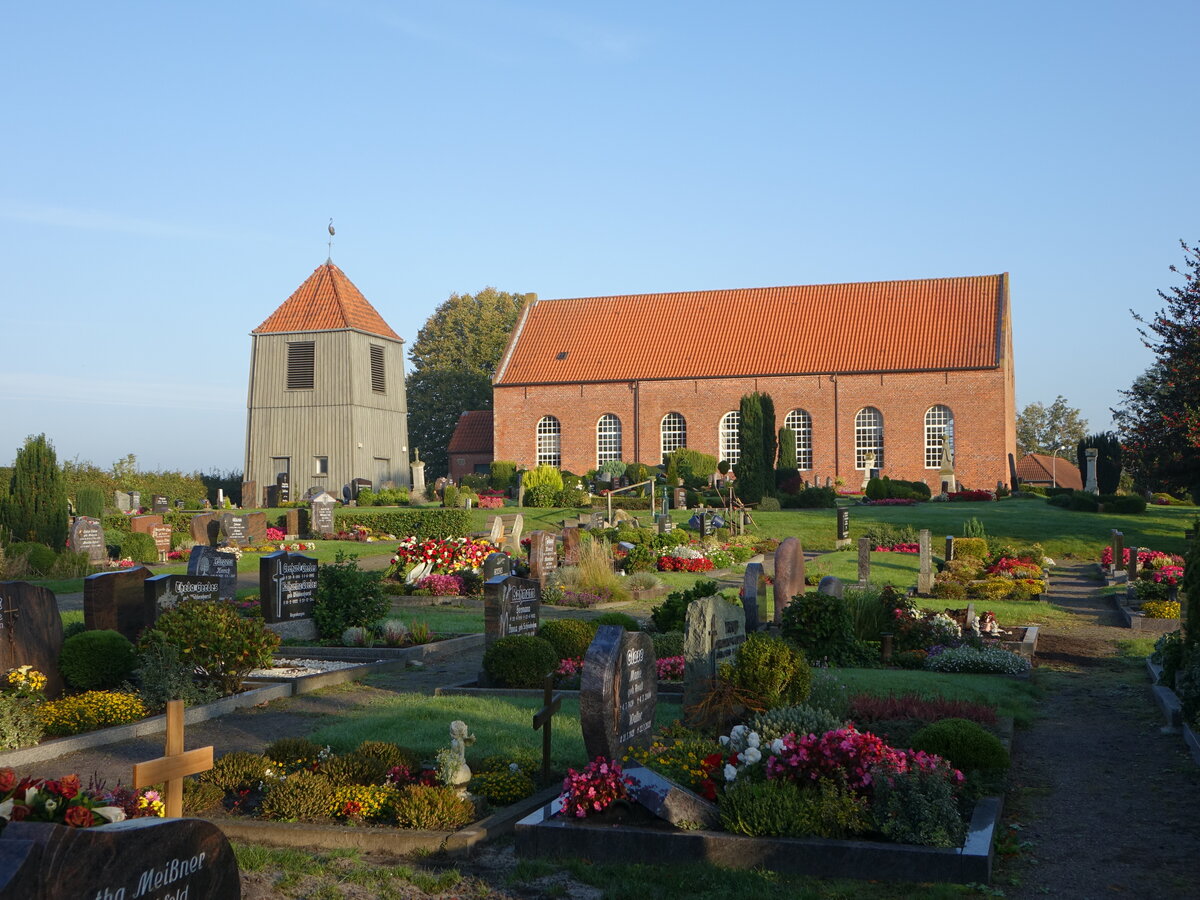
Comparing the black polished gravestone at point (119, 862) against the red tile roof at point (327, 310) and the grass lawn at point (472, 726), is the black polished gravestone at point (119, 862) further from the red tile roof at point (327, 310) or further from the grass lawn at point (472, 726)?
the red tile roof at point (327, 310)

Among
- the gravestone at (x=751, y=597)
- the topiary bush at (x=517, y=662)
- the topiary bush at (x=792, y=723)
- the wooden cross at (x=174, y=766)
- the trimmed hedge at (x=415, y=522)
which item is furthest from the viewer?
the trimmed hedge at (x=415, y=522)

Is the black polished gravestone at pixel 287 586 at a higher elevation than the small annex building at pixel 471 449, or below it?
below

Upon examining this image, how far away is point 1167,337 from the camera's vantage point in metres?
26.2

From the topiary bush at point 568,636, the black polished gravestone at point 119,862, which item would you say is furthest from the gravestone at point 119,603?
the black polished gravestone at point 119,862

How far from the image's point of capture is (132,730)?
31.3ft

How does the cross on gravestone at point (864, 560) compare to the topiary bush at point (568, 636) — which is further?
the cross on gravestone at point (864, 560)

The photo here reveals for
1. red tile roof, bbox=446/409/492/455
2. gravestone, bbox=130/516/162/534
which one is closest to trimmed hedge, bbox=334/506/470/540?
gravestone, bbox=130/516/162/534

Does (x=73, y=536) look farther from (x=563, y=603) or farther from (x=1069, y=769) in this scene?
(x=1069, y=769)

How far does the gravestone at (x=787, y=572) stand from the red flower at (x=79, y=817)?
1138cm

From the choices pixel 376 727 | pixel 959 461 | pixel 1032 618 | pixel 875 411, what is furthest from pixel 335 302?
pixel 376 727

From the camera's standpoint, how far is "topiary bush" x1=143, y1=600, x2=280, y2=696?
424 inches

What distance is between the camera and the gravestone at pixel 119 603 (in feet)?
39.4

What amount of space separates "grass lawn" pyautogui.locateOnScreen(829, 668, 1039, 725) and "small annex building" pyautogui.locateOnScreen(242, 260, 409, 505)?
3869 centimetres

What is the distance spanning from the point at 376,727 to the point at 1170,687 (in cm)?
749
